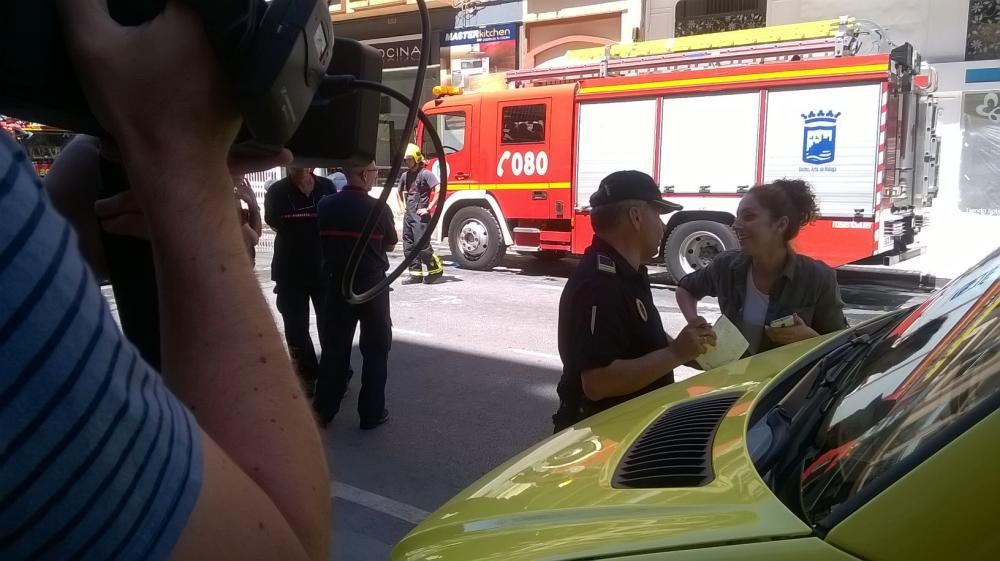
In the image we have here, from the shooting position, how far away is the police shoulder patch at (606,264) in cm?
271

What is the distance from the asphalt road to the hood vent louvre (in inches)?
25.2

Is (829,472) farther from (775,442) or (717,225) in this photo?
(717,225)

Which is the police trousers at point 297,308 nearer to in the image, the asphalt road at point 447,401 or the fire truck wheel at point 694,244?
the asphalt road at point 447,401

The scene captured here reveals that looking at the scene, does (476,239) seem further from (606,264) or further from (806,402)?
(806,402)

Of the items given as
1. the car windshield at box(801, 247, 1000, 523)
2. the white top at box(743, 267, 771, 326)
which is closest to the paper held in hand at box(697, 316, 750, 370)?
the white top at box(743, 267, 771, 326)

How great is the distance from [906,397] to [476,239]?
34.5 feet

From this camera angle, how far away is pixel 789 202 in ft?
11.5

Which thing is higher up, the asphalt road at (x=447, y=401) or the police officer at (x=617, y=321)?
the police officer at (x=617, y=321)

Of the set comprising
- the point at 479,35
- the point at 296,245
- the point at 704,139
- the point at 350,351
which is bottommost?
the point at 350,351

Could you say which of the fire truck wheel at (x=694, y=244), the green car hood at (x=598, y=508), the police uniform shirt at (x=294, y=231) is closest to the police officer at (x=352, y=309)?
the police uniform shirt at (x=294, y=231)

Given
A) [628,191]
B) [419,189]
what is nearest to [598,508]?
[628,191]

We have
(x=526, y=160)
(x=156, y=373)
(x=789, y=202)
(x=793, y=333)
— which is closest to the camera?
(x=156, y=373)

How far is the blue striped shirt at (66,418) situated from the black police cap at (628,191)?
8.08ft

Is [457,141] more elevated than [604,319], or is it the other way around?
[457,141]
